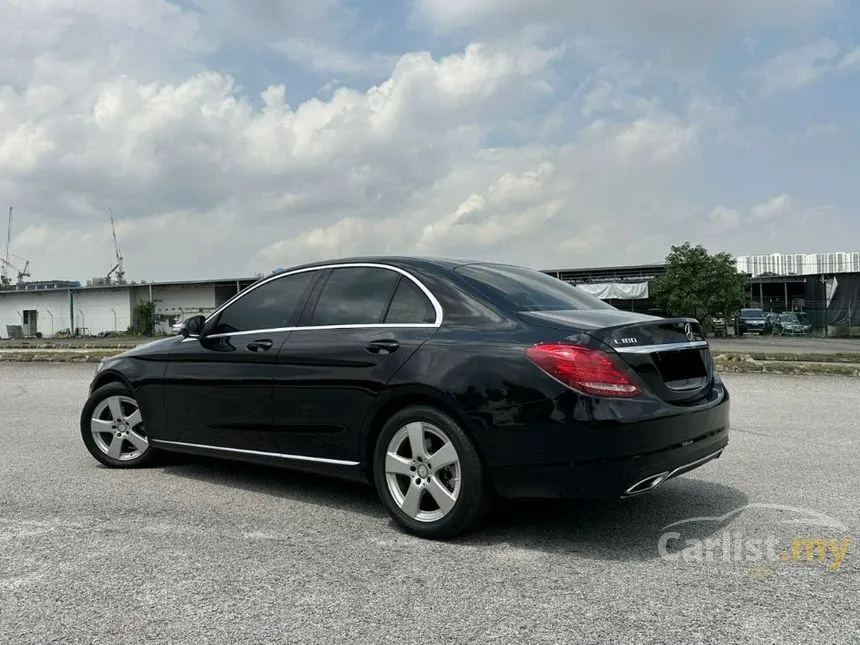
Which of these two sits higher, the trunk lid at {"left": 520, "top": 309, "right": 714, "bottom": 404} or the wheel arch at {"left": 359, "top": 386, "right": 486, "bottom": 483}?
the trunk lid at {"left": 520, "top": 309, "right": 714, "bottom": 404}

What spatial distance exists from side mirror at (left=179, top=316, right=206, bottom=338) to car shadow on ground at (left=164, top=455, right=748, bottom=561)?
1.07 m

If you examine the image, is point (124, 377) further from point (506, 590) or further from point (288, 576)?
point (506, 590)

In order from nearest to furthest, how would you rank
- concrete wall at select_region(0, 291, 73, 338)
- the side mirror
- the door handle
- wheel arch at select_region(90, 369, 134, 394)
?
the door handle → the side mirror → wheel arch at select_region(90, 369, 134, 394) → concrete wall at select_region(0, 291, 73, 338)

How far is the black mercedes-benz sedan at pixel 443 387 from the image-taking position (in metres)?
3.60

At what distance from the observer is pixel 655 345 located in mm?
3887

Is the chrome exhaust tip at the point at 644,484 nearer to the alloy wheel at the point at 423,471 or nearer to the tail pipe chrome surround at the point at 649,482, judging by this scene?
the tail pipe chrome surround at the point at 649,482

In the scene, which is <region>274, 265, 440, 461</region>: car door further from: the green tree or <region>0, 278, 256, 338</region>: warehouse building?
<region>0, 278, 256, 338</region>: warehouse building

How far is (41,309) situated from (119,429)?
58329 mm

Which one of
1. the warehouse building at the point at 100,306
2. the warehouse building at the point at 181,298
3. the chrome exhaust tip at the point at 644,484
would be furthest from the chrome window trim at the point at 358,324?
the warehouse building at the point at 100,306

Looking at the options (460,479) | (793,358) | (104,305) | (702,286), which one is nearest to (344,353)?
(460,479)

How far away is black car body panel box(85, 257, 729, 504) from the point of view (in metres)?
3.58

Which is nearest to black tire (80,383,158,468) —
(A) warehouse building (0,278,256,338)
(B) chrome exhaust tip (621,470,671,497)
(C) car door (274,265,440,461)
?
(C) car door (274,265,440,461)

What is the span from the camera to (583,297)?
484 centimetres

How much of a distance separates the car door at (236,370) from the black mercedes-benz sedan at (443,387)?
0.01 metres
